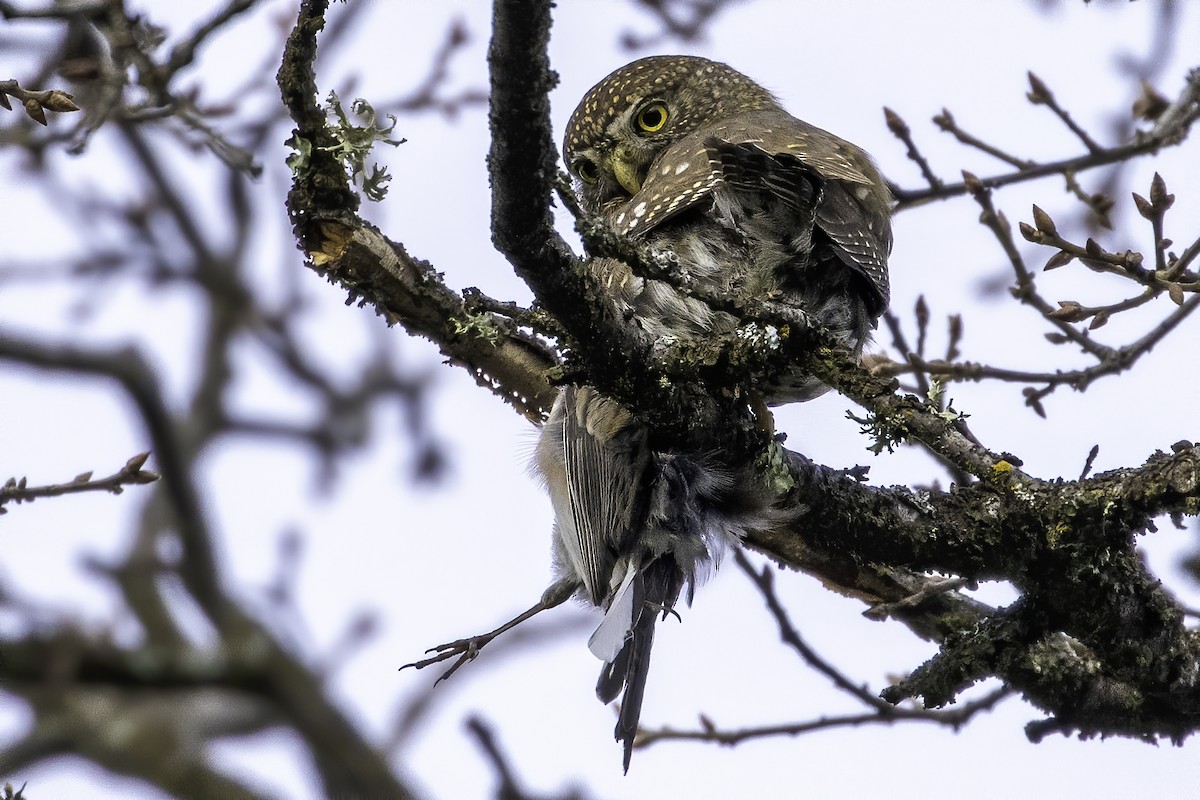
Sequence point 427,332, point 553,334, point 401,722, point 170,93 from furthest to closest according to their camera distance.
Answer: point 401,722 → point 170,93 → point 427,332 → point 553,334

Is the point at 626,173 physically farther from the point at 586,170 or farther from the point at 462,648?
the point at 462,648

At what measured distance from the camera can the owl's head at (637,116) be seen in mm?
4789

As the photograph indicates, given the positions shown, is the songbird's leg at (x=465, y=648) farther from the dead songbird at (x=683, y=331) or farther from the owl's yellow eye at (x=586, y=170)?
the owl's yellow eye at (x=586, y=170)

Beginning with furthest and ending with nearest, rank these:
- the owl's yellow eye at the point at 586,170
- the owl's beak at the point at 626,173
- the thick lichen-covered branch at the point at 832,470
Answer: the owl's yellow eye at the point at 586,170
the owl's beak at the point at 626,173
the thick lichen-covered branch at the point at 832,470

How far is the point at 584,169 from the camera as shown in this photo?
16.1 ft

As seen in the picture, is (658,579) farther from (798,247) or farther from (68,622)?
(68,622)

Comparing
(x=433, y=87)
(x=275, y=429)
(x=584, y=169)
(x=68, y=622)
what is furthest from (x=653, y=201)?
(x=275, y=429)

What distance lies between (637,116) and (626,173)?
0.39 metres

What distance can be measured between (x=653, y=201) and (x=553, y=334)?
98cm

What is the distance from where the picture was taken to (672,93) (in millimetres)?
5156

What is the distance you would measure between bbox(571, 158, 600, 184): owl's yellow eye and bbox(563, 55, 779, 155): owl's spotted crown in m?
0.07

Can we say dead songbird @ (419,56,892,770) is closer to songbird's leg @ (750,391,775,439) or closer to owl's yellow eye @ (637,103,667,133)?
songbird's leg @ (750,391,775,439)

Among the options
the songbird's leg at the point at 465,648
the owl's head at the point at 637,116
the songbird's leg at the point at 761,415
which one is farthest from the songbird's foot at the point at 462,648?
the owl's head at the point at 637,116

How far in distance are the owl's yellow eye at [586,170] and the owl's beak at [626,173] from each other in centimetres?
13
